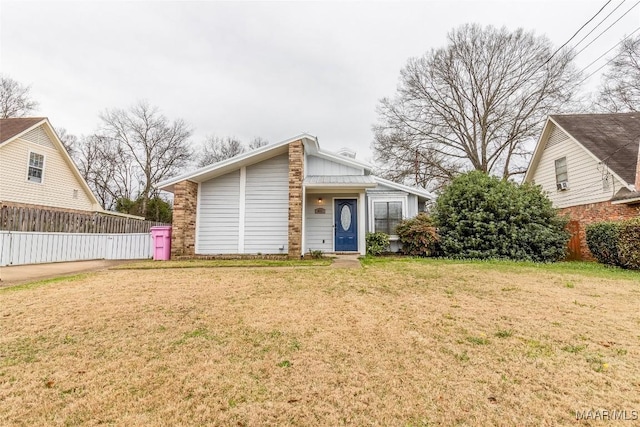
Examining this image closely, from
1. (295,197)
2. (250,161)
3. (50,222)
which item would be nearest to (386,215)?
(295,197)

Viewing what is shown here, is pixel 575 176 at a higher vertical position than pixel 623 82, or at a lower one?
lower

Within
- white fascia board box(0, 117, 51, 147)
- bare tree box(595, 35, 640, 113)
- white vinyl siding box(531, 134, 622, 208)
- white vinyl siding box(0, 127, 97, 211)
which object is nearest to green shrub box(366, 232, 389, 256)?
white vinyl siding box(531, 134, 622, 208)

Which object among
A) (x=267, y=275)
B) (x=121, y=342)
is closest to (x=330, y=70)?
(x=267, y=275)

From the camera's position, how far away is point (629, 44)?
51.6 ft

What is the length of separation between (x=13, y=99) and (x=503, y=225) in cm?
3088

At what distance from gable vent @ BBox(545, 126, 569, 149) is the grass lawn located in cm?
1114

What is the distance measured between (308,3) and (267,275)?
11575 mm

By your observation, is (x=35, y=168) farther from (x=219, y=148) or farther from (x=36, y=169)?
(x=219, y=148)

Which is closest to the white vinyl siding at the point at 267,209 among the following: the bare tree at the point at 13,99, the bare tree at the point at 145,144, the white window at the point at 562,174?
the white window at the point at 562,174

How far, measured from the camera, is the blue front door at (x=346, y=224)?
11625mm

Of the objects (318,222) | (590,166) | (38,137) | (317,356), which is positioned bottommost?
(317,356)

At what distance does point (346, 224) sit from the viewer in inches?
461

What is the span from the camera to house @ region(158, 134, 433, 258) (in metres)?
9.98

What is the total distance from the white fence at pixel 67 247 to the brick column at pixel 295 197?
6.33m
